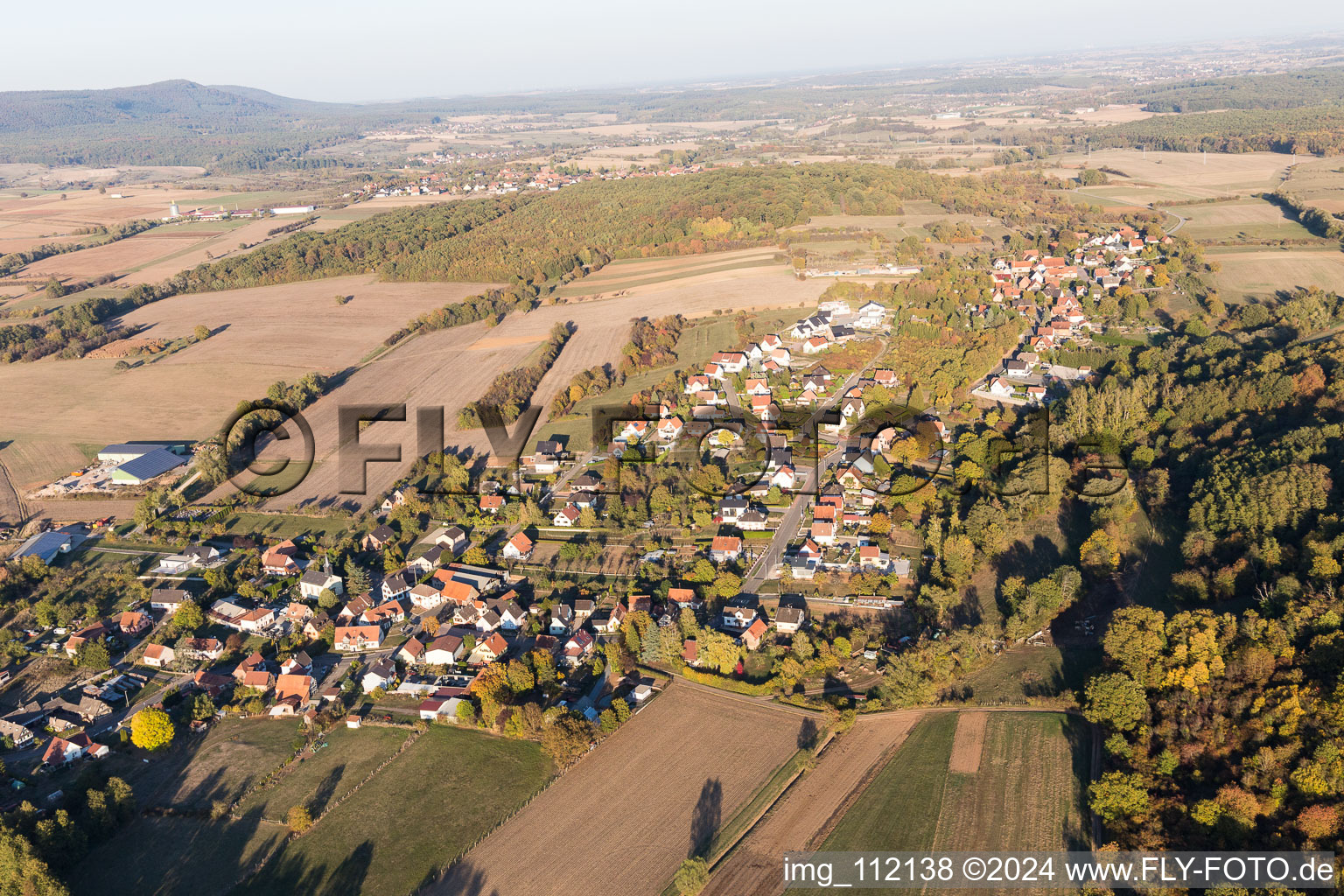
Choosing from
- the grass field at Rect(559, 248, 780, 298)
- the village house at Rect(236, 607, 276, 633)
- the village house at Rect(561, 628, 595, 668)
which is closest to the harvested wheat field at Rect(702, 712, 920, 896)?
the village house at Rect(561, 628, 595, 668)

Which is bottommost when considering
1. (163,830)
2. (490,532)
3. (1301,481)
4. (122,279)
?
(163,830)

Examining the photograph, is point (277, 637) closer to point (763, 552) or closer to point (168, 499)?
point (168, 499)

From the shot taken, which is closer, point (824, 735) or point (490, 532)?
point (824, 735)

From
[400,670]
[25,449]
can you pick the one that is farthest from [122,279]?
[400,670]

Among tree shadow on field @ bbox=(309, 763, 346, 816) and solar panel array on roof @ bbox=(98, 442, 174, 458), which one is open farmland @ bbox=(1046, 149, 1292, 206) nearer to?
solar panel array on roof @ bbox=(98, 442, 174, 458)

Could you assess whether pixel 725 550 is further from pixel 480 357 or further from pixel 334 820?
pixel 480 357

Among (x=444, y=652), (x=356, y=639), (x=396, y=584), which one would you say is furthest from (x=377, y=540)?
(x=444, y=652)

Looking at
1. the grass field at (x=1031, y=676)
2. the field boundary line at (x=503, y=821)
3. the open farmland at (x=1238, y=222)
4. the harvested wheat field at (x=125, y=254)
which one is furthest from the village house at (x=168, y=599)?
the open farmland at (x=1238, y=222)
